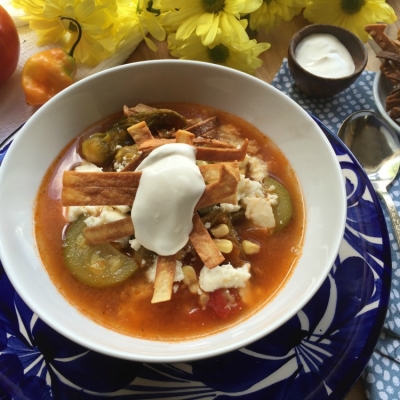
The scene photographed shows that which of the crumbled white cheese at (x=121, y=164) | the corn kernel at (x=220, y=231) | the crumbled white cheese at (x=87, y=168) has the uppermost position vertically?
the crumbled white cheese at (x=121, y=164)

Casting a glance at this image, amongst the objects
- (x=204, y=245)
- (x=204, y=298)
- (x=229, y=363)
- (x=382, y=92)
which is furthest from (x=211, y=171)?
(x=382, y=92)

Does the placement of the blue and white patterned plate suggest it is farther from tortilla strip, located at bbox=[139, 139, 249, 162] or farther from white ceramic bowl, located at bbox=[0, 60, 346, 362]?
tortilla strip, located at bbox=[139, 139, 249, 162]

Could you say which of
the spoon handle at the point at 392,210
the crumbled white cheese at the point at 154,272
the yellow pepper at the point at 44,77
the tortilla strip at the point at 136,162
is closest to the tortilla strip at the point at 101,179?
the tortilla strip at the point at 136,162

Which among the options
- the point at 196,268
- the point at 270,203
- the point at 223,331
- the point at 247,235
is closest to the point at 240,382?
the point at 223,331

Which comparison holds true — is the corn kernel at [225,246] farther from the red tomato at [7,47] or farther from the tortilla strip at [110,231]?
the red tomato at [7,47]

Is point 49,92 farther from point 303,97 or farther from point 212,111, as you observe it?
point 303,97

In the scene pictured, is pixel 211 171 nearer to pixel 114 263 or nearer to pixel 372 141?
pixel 114 263

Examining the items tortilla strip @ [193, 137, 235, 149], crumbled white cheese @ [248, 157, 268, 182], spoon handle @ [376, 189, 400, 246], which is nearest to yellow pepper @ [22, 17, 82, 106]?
tortilla strip @ [193, 137, 235, 149]
